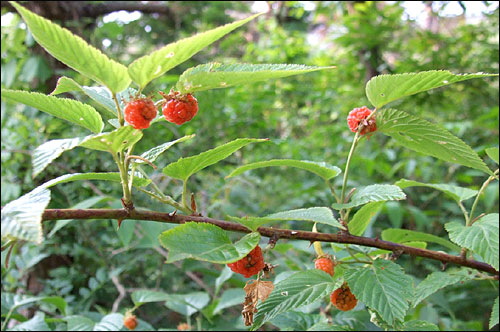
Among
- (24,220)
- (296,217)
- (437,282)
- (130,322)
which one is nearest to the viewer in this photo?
Answer: (24,220)

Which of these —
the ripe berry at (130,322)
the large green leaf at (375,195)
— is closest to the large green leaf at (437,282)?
the large green leaf at (375,195)

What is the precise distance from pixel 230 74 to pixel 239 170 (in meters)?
0.24

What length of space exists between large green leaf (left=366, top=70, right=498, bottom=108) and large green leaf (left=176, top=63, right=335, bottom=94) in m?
0.15

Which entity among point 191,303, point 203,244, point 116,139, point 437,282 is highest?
point 116,139

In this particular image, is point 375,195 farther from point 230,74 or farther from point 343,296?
point 230,74

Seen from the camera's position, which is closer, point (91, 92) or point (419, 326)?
point (91, 92)

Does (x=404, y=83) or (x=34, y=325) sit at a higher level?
(x=404, y=83)

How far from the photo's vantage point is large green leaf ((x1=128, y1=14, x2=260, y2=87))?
423 mm

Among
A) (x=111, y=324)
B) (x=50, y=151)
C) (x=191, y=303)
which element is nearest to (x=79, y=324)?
(x=111, y=324)

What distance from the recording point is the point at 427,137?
0.62 meters

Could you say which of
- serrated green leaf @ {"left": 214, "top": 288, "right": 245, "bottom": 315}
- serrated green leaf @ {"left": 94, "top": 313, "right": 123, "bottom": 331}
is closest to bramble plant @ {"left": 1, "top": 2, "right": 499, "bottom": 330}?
serrated green leaf @ {"left": 214, "top": 288, "right": 245, "bottom": 315}

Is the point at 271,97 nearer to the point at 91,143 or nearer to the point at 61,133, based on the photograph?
the point at 61,133

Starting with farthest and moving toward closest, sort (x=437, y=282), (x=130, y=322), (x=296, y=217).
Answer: (x=130, y=322)
(x=437, y=282)
(x=296, y=217)

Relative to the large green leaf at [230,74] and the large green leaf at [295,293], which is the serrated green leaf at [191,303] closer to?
the large green leaf at [295,293]
